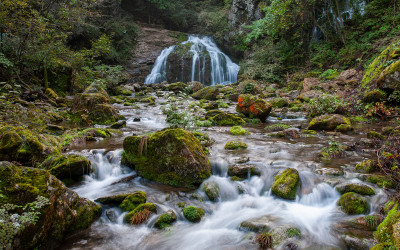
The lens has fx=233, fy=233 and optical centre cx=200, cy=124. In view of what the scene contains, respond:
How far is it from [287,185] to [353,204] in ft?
3.46

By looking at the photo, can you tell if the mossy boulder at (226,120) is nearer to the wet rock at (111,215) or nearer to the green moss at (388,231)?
the wet rock at (111,215)

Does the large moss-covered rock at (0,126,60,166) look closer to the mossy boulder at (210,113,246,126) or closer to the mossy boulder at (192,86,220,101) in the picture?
the mossy boulder at (210,113,246,126)

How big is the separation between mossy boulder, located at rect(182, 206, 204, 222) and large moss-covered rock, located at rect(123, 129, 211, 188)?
0.75m

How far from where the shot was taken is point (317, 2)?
1755 centimetres

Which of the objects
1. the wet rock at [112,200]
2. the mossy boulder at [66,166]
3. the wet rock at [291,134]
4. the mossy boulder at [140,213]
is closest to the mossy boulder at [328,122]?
the wet rock at [291,134]

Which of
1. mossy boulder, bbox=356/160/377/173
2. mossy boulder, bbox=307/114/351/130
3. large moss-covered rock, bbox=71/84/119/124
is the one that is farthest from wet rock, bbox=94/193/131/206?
mossy boulder, bbox=307/114/351/130

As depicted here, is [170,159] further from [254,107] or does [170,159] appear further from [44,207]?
[254,107]

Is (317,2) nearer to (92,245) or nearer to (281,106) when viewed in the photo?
(281,106)

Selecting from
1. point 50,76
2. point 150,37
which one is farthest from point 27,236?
point 150,37

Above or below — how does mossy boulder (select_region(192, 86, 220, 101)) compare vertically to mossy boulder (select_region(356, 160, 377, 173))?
above

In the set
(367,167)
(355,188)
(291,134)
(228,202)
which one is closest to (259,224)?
(228,202)

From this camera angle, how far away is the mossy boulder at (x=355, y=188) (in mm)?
3893

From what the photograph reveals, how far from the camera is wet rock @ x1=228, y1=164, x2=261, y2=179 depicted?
16.5 feet

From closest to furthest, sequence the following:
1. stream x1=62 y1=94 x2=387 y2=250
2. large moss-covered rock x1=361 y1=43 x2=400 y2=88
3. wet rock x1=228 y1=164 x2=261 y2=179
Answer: stream x1=62 y1=94 x2=387 y2=250 → wet rock x1=228 y1=164 x2=261 y2=179 → large moss-covered rock x1=361 y1=43 x2=400 y2=88
